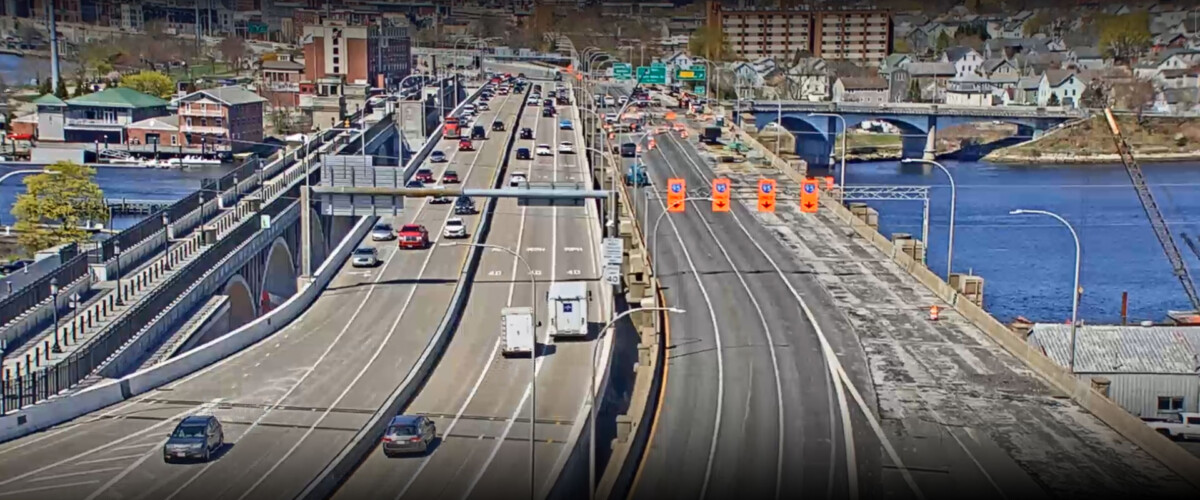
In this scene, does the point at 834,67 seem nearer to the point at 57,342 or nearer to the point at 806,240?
the point at 806,240

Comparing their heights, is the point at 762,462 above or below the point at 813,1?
below

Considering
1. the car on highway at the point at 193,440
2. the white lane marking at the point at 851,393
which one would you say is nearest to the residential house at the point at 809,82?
the white lane marking at the point at 851,393

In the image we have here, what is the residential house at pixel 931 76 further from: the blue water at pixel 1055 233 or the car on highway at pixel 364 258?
the car on highway at pixel 364 258

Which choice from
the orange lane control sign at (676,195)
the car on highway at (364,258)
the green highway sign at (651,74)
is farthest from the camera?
the green highway sign at (651,74)

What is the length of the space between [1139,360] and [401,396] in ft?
43.5

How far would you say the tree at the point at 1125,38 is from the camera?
390ft

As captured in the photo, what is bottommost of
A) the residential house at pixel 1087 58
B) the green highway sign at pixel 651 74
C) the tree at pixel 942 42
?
the green highway sign at pixel 651 74

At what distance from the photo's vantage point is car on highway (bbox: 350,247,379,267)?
3441 centimetres

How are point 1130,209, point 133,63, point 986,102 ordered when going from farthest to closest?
point 133,63 < point 986,102 < point 1130,209

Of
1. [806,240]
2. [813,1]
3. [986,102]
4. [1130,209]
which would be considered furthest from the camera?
[813,1]

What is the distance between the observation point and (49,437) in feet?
66.2

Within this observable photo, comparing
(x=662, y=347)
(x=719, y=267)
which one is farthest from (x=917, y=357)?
(x=719, y=267)

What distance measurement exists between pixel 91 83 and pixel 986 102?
6121 cm

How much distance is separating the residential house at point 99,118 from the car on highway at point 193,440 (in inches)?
2610
